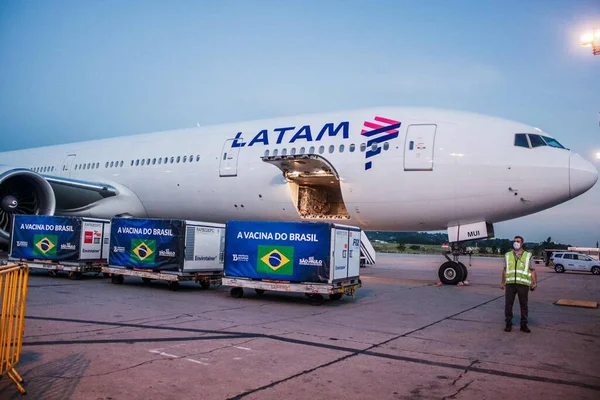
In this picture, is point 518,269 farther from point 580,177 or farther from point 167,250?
point 167,250

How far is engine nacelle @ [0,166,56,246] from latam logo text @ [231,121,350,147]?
5.60m

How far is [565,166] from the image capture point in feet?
37.0

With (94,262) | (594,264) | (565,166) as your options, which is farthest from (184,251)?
(594,264)

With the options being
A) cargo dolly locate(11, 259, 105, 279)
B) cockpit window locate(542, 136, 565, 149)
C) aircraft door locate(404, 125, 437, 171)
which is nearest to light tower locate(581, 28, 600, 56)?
cockpit window locate(542, 136, 565, 149)

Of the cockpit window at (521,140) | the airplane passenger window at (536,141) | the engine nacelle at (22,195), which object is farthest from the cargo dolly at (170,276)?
the airplane passenger window at (536,141)

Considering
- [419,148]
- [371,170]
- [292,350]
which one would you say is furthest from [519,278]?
[371,170]

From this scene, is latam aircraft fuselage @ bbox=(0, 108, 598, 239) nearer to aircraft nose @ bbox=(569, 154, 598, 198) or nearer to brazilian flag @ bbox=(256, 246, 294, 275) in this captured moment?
aircraft nose @ bbox=(569, 154, 598, 198)

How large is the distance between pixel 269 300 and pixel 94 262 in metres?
5.71

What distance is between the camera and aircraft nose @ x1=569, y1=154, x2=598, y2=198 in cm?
1116

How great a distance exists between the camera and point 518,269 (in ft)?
25.4

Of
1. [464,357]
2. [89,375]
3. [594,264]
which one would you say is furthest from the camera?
[594,264]

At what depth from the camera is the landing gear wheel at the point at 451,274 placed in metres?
13.9

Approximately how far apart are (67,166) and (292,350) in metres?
16.7

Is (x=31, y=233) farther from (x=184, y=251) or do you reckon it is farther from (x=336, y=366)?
(x=336, y=366)
